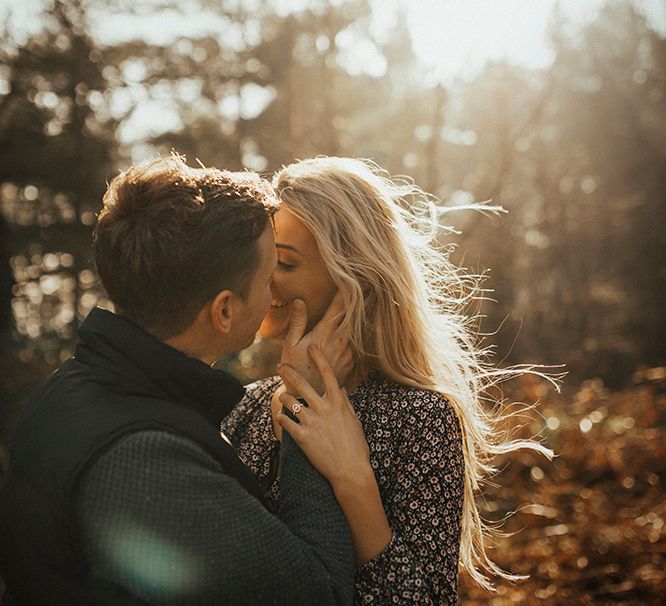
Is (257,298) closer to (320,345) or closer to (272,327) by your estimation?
(320,345)

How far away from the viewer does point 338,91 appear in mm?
14211

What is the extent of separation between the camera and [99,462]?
153 centimetres

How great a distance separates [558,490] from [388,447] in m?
4.29

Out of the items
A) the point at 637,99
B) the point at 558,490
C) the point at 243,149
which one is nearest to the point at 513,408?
the point at 558,490

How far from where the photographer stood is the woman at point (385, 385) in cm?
220

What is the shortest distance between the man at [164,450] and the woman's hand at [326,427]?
0.05 metres

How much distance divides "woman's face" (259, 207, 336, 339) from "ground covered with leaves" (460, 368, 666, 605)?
6.23ft

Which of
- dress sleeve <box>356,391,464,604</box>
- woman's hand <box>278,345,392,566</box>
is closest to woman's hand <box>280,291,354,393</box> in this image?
woman's hand <box>278,345,392,566</box>

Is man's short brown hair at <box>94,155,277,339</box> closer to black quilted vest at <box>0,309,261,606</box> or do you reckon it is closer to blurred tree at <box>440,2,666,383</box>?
black quilted vest at <box>0,309,261,606</box>

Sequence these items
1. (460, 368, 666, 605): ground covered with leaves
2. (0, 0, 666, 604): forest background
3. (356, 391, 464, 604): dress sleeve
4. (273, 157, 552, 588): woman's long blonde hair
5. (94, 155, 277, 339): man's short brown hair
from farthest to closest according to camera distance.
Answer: (0, 0, 666, 604): forest background
(460, 368, 666, 605): ground covered with leaves
(273, 157, 552, 588): woman's long blonde hair
(356, 391, 464, 604): dress sleeve
(94, 155, 277, 339): man's short brown hair

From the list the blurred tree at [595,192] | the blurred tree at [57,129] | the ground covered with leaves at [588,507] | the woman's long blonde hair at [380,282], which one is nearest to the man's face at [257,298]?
the woman's long blonde hair at [380,282]

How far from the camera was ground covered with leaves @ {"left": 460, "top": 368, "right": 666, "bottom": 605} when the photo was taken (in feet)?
15.0

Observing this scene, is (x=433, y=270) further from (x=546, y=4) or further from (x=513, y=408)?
(x=546, y=4)

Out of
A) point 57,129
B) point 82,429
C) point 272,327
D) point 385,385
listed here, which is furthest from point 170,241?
point 57,129
